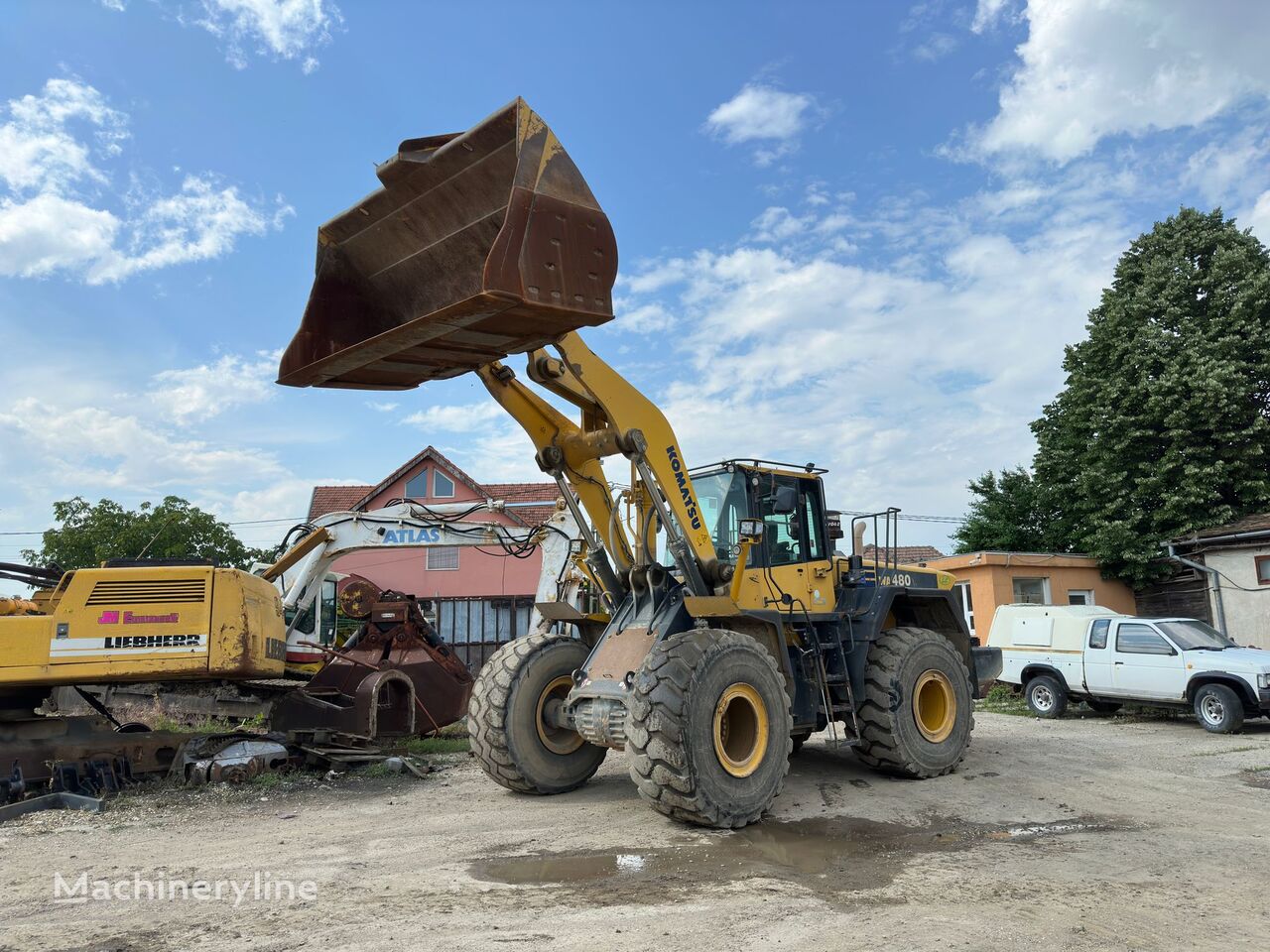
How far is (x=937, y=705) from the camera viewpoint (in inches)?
364

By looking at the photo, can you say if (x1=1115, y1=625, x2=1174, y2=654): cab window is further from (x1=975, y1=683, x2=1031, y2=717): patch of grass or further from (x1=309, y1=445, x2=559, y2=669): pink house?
(x1=309, y1=445, x2=559, y2=669): pink house

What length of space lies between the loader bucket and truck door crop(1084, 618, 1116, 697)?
11.5 meters

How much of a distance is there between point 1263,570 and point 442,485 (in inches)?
946

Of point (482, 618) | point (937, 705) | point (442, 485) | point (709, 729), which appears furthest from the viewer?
point (442, 485)

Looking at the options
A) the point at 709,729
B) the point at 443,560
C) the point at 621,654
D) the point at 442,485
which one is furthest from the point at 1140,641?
the point at 442,485

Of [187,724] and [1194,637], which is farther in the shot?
[1194,637]

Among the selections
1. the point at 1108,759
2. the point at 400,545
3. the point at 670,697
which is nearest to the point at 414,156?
the point at 670,697

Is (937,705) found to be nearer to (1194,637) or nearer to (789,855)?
(789,855)

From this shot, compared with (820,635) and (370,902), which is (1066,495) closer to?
(820,635)

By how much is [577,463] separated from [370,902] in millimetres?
3896

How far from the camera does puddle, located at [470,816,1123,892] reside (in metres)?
5.55

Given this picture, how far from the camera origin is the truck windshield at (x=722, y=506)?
8.18m

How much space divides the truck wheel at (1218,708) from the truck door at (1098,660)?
1.34m

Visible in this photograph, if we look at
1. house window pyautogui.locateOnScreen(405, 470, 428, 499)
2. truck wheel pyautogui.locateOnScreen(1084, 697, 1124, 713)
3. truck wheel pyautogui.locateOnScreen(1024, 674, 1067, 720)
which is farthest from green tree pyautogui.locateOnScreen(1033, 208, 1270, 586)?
house window pyautogui.locateOnScreen(405, 470, 428, 499)
